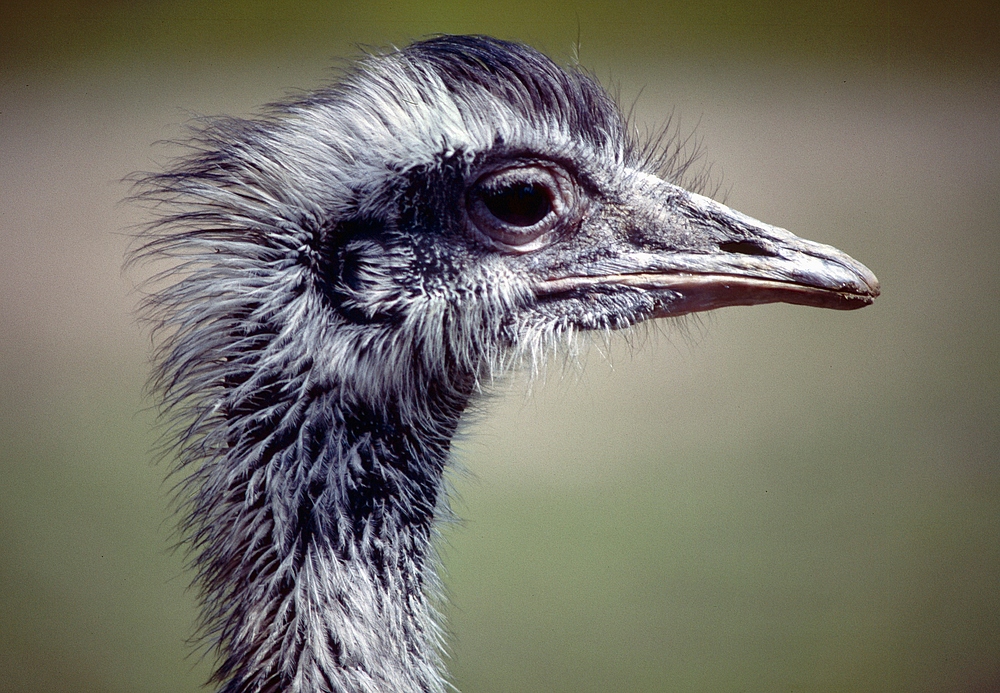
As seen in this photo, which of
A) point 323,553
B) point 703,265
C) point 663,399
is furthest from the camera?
point 663,399

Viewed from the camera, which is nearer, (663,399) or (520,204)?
(520,204)

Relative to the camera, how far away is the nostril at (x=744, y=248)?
1.18 metres

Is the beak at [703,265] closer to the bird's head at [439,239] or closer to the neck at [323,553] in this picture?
the bird's head at [439,239]

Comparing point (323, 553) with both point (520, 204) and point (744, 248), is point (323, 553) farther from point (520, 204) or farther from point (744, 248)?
point (744, 248)

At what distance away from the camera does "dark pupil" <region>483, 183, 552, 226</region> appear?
114 cm

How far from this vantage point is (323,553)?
105 cm

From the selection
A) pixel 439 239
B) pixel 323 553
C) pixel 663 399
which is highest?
pixel 439 239

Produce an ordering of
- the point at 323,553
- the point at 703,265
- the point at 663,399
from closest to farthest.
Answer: the point at 323,553 → the point at 703,265 → the point at 663,399

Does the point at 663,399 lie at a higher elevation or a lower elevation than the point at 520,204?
lower

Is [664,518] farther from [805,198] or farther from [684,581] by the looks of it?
[805,198]

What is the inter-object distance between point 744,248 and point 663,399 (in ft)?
1.69

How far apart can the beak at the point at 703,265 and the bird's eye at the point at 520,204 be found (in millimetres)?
66

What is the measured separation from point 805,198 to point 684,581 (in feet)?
2.86

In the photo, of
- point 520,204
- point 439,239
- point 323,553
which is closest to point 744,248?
point 520,204
